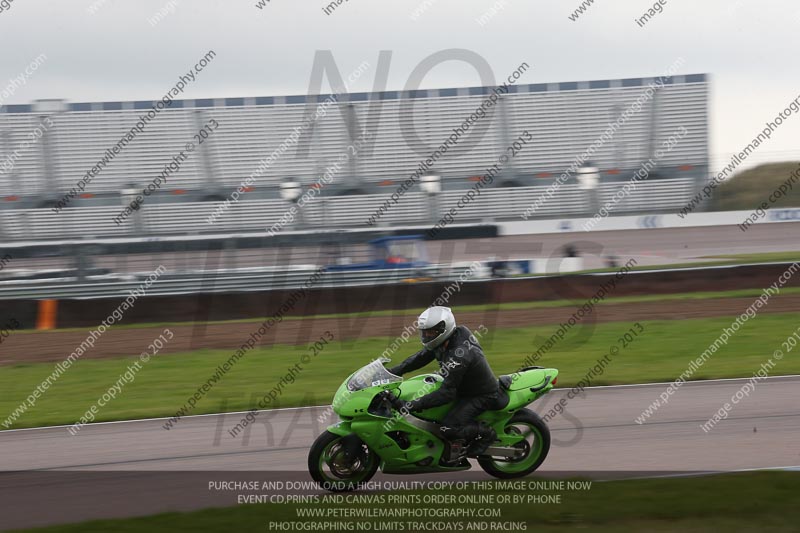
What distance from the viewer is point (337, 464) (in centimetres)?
705

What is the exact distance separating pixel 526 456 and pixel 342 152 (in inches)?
871

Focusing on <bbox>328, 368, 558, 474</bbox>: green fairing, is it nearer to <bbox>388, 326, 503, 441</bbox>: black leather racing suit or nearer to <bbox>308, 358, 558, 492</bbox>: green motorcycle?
<bbox>308, 358, 558, 492</bbox>: green motorcycle

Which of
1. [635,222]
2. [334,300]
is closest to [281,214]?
[334,300]

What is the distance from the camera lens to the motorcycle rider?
7.02 meters

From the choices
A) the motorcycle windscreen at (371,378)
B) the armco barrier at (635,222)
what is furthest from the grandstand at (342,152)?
the motorcycle windscreen at (371,378)

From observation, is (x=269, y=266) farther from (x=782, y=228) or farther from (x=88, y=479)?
(x=782, y=228)

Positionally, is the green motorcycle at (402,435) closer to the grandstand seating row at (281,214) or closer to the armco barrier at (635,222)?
the grandstand seating row at (281,214)


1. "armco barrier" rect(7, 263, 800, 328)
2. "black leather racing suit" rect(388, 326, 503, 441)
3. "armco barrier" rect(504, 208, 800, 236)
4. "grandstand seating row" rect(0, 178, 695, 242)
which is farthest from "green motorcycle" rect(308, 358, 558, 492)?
"armco barrier" rect(504, 208, 800, 236)

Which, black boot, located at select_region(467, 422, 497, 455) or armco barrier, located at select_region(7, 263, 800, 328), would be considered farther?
armco barrier, located at select_region(7, 263, 800, 328)

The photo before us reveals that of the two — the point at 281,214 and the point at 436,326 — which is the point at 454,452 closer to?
the point at 436,326

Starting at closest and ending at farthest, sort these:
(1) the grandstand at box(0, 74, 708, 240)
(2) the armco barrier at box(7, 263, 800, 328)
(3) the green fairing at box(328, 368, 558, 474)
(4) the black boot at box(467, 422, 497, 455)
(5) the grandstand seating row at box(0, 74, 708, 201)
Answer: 1. (3) the green fairing at box(328, 368, 558, 474)
2. (4) the black boot at box(467, 422, 497, 455)
3. (2) the armco barrier at box(7, 263, 800, 328)
4. (1) the grandstand at box(0, 74, 708, 240)
5. (5) the grandstand seating row at box(0, 74, 708, 201)

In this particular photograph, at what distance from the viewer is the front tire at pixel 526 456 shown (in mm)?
7359

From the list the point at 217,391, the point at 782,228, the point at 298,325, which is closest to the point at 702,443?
the point at 217,391

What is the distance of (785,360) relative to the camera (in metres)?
13.4
